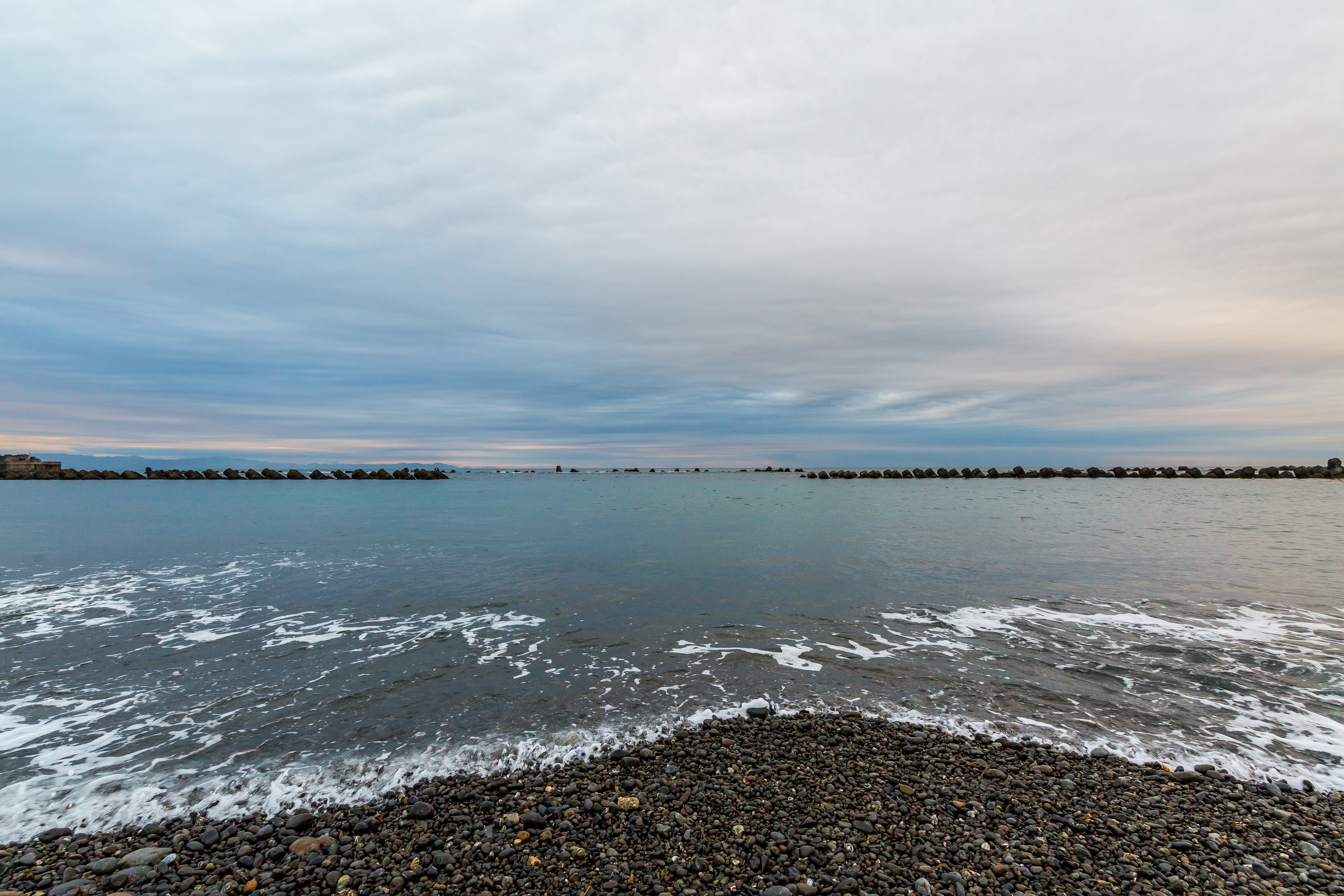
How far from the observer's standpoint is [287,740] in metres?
8.14

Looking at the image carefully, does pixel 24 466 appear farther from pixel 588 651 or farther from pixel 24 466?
pixel 588 651

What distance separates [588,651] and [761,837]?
23.5 ft

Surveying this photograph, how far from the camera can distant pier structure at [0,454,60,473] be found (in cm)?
10931

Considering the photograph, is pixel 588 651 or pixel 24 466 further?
pixel 24 466

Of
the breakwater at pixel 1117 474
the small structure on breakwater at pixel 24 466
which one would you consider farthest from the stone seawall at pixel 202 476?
the breakwater at pixel 1117 474

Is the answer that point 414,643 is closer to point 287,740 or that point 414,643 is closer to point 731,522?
point 287,740

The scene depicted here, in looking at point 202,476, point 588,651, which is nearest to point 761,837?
point 588,651

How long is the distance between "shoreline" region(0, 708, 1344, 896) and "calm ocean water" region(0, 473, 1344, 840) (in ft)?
2.56

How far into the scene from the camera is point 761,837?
5629 mm

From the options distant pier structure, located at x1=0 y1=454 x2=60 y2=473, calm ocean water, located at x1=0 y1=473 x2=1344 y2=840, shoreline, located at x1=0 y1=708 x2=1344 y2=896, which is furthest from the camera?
distant pier structure, located at x1=0 y1=454 x2=60 y2=473

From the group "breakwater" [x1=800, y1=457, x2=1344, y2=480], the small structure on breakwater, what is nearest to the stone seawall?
the small structure on breakwater

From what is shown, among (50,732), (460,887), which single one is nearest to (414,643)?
(50,732)

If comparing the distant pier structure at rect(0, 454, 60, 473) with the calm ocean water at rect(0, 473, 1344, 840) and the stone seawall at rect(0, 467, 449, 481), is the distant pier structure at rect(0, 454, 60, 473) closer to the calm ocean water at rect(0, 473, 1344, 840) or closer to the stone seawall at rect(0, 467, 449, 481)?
the stone seawall at rect(0, 467, 449, 481)

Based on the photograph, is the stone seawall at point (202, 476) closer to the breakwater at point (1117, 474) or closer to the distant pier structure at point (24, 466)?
the distant pier structure at point (24, 466)
